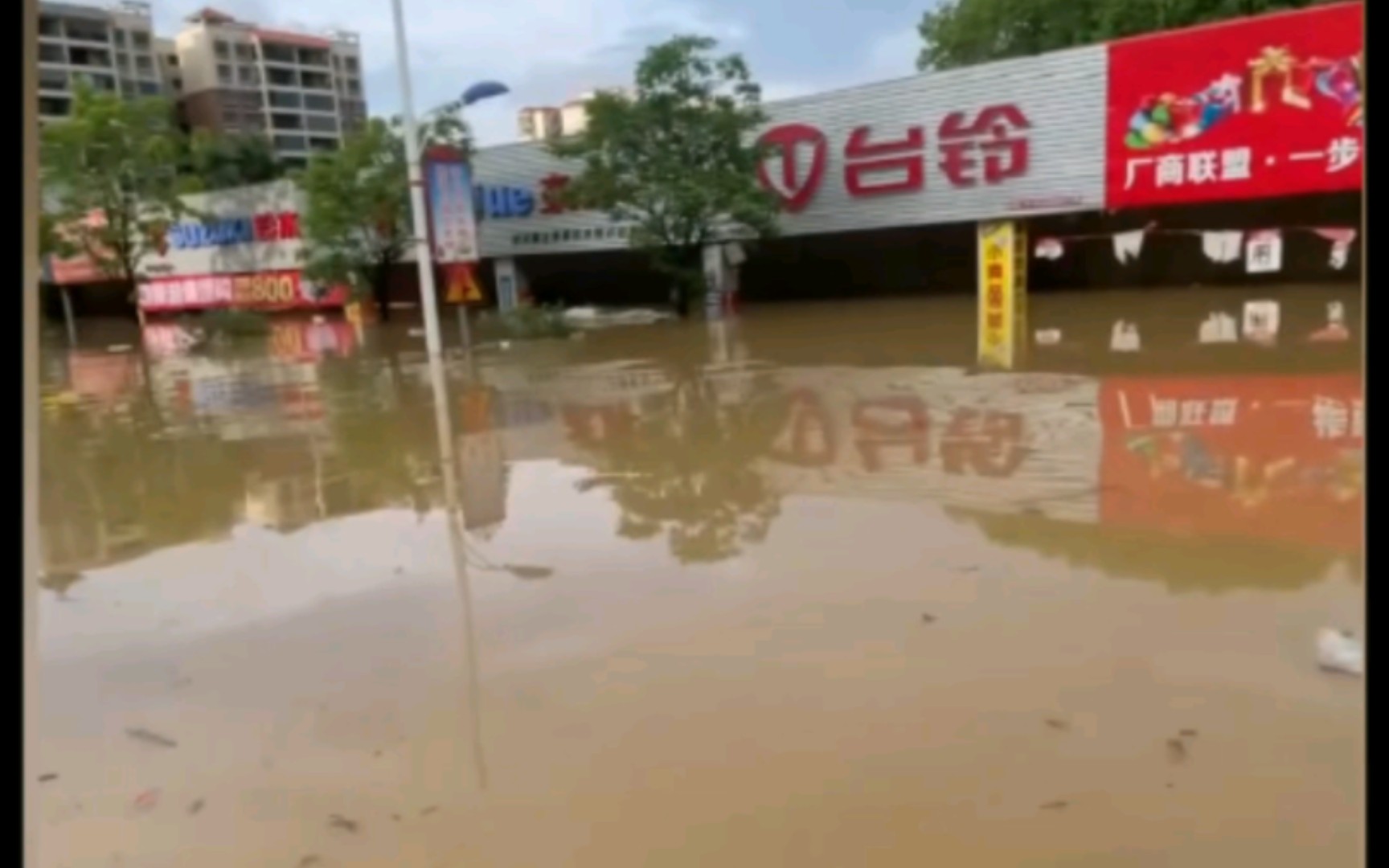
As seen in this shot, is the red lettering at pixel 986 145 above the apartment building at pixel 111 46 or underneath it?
underneath

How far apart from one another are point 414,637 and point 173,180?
22.4m

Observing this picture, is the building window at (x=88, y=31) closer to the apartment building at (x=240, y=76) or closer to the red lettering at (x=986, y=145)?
the apartment building at (x=240, y=76)

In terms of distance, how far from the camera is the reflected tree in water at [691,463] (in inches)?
229

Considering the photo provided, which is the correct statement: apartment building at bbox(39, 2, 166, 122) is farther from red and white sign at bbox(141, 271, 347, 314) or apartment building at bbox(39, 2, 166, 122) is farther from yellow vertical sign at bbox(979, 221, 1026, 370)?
yellow vertical sign at bbox(979, 221, 1026, 370)

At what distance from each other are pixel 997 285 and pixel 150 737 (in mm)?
9994

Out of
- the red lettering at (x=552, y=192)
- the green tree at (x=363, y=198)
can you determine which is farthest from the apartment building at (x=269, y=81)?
the red lettering at (x=552, y=192)

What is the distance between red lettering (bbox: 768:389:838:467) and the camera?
7.34 meters

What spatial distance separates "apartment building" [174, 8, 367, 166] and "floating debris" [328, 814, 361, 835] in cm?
1532

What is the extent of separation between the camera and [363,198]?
1973 centimetres

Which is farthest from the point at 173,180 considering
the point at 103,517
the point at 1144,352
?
the point at 1144,352

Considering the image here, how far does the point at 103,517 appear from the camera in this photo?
7.10 metres

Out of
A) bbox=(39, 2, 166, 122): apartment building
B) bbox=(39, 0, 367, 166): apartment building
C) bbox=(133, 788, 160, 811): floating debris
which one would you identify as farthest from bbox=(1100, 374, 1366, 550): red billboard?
bbox=(39, 0, 367, 166): apartment building

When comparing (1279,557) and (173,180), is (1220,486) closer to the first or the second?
(1279,557)

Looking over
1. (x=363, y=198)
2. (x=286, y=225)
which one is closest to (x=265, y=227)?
A: (x=286, y=225)
